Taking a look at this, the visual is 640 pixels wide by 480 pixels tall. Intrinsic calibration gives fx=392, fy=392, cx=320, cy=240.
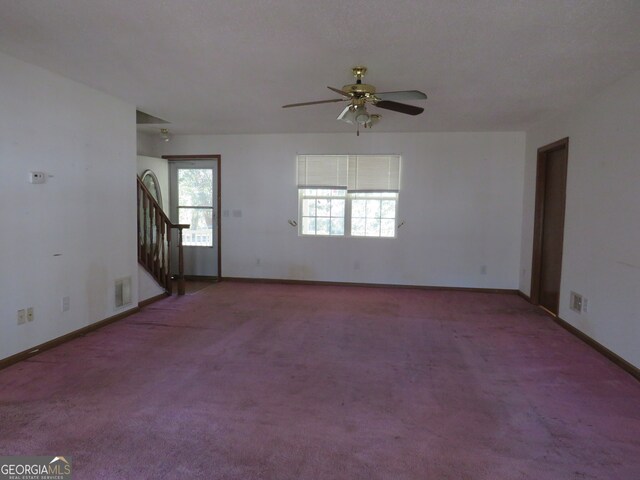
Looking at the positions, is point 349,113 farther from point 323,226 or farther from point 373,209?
point 323,226

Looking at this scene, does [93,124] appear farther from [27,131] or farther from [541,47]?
[541,47]

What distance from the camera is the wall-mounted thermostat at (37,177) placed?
3160 millimetres

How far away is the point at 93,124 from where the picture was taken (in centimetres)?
384

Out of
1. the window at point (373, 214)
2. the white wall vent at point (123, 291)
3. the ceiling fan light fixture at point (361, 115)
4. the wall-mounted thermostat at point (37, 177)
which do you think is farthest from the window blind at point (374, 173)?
the wall-mounted thermostat at point (37, 177)

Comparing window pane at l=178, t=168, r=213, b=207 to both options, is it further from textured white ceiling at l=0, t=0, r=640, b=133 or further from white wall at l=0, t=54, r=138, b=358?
textured white ceiling at l=0, t=0, r=640, b=133

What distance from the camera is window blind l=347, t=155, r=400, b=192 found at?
5.90 meters

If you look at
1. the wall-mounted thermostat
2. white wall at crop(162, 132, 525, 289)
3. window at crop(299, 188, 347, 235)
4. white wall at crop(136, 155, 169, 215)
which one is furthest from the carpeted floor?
white wall at crop(136, 155, 169, 215)

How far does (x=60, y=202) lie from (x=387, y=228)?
420cm

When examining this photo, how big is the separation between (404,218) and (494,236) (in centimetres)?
133

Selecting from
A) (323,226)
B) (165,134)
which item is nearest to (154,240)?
(165,134)

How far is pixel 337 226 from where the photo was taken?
6.14m

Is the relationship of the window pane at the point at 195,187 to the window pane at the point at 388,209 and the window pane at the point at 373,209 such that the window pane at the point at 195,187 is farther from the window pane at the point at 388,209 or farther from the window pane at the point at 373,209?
the window pane at the point at 388,209

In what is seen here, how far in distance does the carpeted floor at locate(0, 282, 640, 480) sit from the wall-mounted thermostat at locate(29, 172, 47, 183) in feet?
4.71

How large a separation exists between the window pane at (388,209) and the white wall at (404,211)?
0.13 meters
